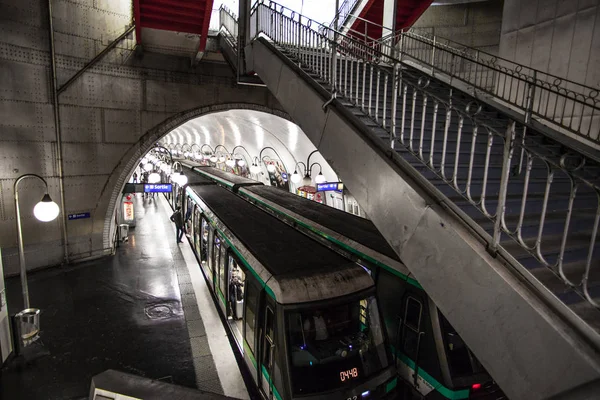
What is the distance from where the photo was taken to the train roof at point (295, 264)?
4230 millimetres

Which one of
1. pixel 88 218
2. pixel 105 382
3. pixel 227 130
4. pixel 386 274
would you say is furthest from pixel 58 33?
pixel 227 130

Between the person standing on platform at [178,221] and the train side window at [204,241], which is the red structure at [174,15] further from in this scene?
the person standing on platform at [178,221]

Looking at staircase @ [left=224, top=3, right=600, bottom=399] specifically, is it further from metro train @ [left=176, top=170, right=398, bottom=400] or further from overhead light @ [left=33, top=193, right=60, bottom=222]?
overhead light @ [left=33, top=193, right=60, bottom=222]

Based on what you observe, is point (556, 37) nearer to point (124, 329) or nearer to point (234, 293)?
point (234, 293)

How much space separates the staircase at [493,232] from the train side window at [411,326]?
1557 millimetres

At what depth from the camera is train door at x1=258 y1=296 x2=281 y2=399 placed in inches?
164

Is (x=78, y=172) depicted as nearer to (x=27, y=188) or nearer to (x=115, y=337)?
(x=27, y=188)

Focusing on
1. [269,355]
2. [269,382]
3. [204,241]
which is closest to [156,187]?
[204,241]

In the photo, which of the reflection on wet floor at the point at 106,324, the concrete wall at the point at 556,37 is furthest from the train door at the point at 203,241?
the concrete wall at the point at 556,37

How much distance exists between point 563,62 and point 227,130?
1830 cm

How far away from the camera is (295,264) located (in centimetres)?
479

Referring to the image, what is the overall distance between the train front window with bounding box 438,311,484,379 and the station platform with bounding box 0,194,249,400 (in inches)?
123

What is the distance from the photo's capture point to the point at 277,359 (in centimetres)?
414

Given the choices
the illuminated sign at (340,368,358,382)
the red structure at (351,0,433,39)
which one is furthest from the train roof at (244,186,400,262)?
the red structure at (351,0,433,39)
